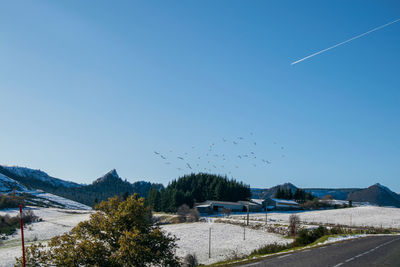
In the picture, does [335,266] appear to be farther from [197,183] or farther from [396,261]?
A: [197,183]

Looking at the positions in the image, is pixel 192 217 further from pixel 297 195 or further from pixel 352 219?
pixel 297 195

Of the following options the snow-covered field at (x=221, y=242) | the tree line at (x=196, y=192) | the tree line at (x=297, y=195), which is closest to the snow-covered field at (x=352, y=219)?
the snow-covered field at (x=221, y=242)

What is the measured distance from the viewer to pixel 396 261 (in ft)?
60.5

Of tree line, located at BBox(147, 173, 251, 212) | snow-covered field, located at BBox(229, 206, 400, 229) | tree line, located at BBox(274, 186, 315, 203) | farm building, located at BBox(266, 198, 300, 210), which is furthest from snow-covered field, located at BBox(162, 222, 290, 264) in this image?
tree line, located at BBox(274, 186, 315, 203)

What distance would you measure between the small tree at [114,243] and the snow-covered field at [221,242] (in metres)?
16.0

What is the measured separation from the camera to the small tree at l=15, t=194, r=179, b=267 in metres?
20.3

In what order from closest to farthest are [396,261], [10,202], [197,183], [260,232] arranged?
[396,261]
[260,232]
[10,202]
[197,183]

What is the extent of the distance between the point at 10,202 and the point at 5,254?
9099cm

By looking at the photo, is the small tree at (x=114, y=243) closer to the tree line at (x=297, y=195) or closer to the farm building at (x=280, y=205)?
the farm building at (x=280, y=205)

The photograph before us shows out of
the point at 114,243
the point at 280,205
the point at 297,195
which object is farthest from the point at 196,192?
the point at 114,243

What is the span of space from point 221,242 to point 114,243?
32813 millimetres

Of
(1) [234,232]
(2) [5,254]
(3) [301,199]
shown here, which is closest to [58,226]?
(2) [5,254]

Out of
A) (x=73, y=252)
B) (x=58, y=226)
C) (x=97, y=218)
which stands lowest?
(x=58, y=226)

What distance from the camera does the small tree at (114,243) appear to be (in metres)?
20.3
